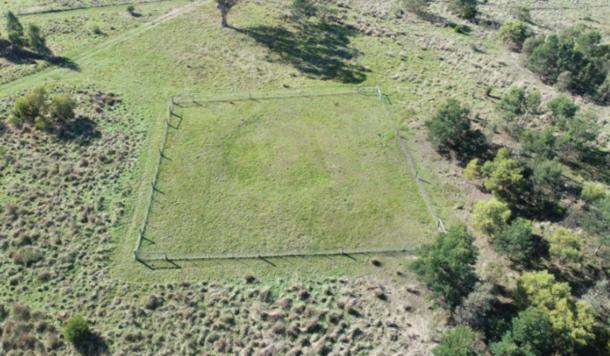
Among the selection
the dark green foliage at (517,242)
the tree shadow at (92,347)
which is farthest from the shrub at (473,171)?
the tree shadow at (92,347)

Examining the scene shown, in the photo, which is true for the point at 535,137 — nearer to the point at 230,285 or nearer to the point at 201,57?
the point at 230,285

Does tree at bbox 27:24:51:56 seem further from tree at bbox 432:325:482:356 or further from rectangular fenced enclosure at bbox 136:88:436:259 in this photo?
tree at bbox 432:325:482:356

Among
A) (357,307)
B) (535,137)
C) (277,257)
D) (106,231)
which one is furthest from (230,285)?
(535,137)

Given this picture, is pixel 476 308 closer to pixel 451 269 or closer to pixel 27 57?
pixel 451 269

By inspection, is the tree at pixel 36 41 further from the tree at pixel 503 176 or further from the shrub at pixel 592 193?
the shrub at pixel 592 193

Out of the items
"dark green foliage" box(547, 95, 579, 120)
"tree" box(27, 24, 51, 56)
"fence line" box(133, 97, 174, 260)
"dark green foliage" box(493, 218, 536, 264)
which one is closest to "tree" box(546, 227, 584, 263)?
"dark green foliage" box(493, 218, 536, 264)

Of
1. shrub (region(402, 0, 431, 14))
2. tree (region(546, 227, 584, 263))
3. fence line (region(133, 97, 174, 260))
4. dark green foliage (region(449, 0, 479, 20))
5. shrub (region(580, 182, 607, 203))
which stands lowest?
fence line (region(133, 97, 174, 260))
